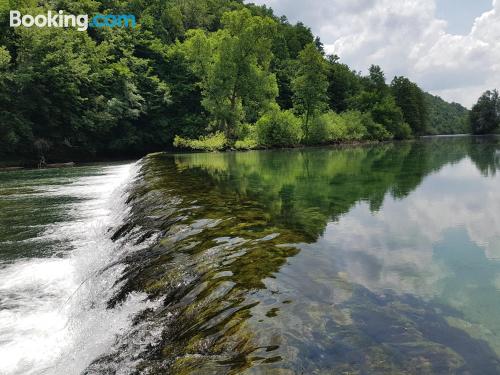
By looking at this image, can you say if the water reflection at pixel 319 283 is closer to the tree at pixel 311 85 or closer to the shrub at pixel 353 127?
the tree at pixel 311 85

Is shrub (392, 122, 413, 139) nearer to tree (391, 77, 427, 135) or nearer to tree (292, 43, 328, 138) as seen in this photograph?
tree (391, 77, 427, 135)

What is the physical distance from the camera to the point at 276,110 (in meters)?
46.2

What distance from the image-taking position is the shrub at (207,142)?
43156 mm

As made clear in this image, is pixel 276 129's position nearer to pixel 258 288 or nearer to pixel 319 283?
pixel 319 283

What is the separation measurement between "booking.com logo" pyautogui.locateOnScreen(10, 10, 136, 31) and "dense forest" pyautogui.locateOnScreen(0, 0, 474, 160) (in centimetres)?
71

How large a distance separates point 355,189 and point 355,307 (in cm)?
906

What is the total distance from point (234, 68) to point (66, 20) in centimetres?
1919

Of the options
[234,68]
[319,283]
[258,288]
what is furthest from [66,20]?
[319,283]

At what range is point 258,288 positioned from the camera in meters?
4.84

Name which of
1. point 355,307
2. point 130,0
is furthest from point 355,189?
point 130,0

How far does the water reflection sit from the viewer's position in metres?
3.47

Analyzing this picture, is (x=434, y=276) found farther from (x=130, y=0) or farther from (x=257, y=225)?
(x=130, y=0)

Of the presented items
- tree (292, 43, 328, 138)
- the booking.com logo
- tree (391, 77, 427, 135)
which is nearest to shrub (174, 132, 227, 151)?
tree (292, 43, 328, 138)

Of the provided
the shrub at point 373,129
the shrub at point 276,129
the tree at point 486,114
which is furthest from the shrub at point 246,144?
the tree at point 486,114
